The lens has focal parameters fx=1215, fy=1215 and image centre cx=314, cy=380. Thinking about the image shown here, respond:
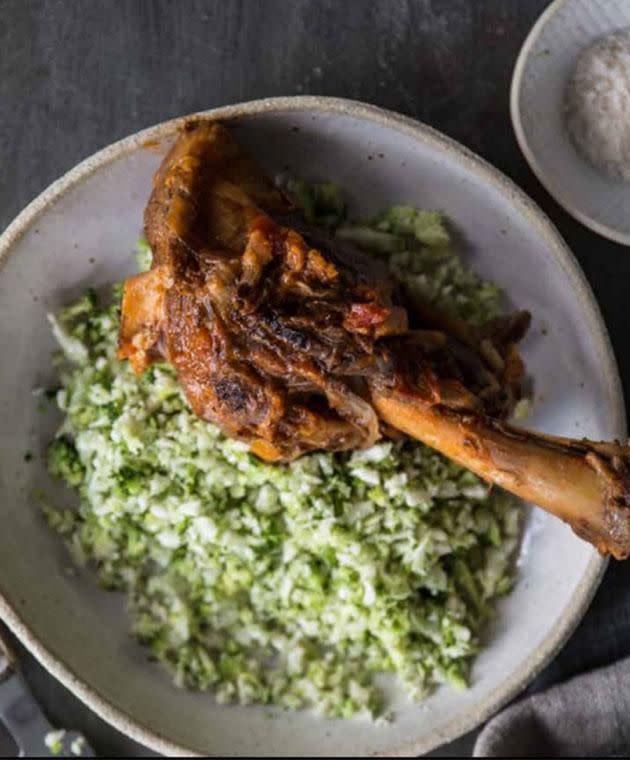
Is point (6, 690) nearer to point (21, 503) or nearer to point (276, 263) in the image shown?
point (21, 503)

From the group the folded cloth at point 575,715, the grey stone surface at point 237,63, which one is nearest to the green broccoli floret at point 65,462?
the grey stone surface at point 237,63

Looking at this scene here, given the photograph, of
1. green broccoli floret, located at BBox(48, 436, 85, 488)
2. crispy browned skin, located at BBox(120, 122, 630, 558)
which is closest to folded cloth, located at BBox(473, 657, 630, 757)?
crispy browned skin, located at BBox(120, 122, 630, 558)

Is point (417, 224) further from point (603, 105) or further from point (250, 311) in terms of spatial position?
point (250, 311)

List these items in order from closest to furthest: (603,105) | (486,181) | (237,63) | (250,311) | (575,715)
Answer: (250,311), (486,181), (603,105), (237,63), (575,715)

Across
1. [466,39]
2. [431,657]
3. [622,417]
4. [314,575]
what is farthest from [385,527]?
[466,39]

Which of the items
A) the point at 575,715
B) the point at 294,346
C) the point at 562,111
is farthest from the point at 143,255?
the point at 575,715

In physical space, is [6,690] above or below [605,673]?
above
